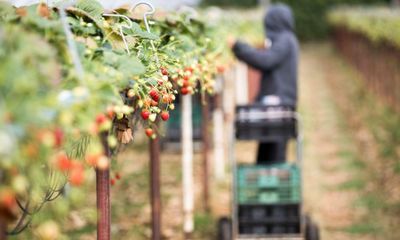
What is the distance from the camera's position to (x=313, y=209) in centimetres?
824

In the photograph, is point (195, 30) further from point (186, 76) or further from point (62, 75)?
point (62, 75)

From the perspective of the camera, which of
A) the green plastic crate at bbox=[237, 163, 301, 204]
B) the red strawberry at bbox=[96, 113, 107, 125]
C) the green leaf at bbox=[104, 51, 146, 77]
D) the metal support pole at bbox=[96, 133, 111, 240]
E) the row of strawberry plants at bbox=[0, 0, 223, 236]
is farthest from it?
the green plastic crate at bbox=[237, 163, 301, 204]

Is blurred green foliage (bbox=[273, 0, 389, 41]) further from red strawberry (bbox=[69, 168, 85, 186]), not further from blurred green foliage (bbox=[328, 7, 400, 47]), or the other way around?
red strawberry (bbox=[69, 168, 85, 186])

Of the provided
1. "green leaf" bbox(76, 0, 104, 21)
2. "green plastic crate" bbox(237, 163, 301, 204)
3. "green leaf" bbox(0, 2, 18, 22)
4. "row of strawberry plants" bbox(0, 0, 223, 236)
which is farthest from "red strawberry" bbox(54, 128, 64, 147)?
"green plastic crate" bbox(237, 163, 301, 204)

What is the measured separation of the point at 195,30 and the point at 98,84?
10.6 ft

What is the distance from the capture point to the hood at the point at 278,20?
726cm

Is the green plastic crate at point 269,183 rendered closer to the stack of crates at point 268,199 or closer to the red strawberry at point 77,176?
the stack of crates at point 268,199

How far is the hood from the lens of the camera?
23.8 ft

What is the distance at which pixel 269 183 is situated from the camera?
627 cm

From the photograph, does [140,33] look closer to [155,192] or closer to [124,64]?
[124,64]

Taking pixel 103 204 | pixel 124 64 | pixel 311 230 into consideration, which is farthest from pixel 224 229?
pixel 124 64

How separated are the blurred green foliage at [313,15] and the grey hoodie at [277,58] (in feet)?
86.4

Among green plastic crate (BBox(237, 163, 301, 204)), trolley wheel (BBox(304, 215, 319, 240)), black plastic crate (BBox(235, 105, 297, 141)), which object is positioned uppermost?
black plastic crate (BBox(235, 105, 297, 141))

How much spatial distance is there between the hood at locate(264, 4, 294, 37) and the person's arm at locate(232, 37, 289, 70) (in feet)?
0.60
